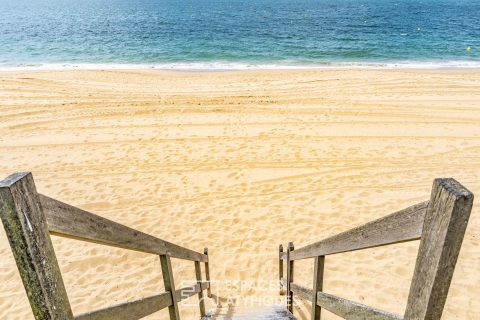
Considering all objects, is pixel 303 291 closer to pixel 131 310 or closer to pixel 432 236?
pixel 131 310

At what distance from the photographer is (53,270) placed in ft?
4.00

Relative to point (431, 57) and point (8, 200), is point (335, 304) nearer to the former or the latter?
point (8, 200)

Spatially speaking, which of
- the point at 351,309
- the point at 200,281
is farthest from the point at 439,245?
the point at 200,281

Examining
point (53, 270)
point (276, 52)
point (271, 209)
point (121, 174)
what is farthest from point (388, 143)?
point (276, 52)

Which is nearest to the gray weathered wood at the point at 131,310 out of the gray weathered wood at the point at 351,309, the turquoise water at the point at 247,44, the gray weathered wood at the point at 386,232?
the gray weathered wood at the point at 351,309

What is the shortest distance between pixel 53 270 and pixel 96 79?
20.0m

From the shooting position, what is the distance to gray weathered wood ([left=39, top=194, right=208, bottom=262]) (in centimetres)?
127

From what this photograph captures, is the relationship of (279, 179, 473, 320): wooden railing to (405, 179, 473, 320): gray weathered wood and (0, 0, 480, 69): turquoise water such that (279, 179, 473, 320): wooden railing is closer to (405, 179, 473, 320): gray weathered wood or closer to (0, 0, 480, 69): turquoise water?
(405, 179, 473, 320): gray weathered wood

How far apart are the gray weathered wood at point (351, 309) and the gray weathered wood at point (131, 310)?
4.28 feet

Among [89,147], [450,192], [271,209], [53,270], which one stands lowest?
[271,209]

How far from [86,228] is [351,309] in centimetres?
169

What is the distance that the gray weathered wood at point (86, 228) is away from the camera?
4.16 feet

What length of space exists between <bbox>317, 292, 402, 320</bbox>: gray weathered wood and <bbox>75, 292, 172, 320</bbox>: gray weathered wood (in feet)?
4.28

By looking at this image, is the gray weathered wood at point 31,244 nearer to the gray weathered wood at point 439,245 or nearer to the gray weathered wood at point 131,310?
the gray weathered wood at point 131,310
